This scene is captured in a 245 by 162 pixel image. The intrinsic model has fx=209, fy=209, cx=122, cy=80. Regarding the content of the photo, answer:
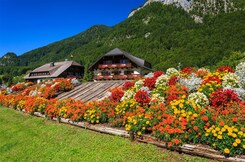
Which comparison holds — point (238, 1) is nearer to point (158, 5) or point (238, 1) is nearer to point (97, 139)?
point (158, 5)

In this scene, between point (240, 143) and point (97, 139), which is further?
point (97, 139)

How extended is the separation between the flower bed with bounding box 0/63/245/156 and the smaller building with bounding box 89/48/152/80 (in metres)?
34.0

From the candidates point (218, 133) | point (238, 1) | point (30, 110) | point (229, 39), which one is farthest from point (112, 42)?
A: point (218, 133)

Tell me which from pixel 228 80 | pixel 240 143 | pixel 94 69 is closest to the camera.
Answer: pixel 240 143

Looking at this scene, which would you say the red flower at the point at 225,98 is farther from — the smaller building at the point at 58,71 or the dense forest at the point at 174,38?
the smaller building at the point at 58,71

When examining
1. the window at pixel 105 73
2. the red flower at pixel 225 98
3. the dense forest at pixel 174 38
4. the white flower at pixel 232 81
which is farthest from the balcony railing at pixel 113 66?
the red flower at pixel 225 98

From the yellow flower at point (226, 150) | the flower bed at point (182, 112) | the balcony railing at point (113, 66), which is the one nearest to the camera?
the yellow flower at point (226, 150)

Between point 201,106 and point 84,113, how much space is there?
505 cm

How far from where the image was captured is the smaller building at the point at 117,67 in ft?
147

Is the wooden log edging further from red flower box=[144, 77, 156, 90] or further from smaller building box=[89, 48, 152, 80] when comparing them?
smaller building box=[89, 48, 152, 80]

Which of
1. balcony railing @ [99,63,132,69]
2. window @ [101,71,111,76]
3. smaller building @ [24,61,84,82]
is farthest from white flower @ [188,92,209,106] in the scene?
smaller building @ [24,61,84,82]

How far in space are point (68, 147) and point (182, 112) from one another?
4.15m

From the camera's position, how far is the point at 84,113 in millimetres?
9523

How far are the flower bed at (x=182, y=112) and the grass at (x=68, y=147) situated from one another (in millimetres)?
503
